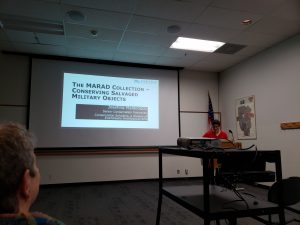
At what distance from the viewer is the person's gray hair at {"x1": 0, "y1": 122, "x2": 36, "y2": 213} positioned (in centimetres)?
57

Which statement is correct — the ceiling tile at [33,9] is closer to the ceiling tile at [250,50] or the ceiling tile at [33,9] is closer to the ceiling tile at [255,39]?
the ceiling tile at [255,39]

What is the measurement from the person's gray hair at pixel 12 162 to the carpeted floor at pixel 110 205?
2471 mm

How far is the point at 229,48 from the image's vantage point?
4.79 metres

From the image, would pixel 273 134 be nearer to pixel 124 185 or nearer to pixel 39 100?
pixel 124 185

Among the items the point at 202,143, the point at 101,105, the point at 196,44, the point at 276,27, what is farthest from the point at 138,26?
the point at 202,143

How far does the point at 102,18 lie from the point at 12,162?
11.2 ft

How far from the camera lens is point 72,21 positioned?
371cm

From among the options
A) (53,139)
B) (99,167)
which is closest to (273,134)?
(99,167)

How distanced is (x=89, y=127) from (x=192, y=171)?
9.03ft

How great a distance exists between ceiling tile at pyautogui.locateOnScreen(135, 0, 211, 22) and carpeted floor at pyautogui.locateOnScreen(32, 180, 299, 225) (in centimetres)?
278

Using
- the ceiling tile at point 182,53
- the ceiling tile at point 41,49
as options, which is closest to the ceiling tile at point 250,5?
the ceiling tile at point 182,53

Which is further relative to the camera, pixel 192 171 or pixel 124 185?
pixel 192 171

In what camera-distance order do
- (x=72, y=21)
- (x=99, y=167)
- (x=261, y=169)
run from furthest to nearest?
(x=99, y=167) < (x=72, y=21) < (x=261, y=169)

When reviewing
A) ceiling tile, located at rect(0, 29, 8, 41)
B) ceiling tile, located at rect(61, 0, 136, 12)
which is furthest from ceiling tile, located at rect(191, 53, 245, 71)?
ceiling tile, located at rect(0, 29, 8, 41)
